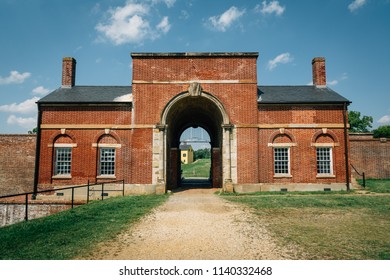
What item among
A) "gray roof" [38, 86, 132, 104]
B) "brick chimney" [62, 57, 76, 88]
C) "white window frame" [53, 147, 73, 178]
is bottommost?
"white window frame" [53, 147, 73, 178]

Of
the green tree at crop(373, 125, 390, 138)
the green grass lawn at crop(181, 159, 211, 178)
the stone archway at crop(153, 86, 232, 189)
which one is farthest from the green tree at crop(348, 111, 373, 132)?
the stone archway at crop(153, 86, 232, 189)

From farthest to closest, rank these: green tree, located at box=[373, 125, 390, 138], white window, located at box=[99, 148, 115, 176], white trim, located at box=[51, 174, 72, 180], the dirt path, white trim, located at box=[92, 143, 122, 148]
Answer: green tree, located at box=[373, 125, 390, 138] < white window, located at box=[99, 148, 115, 176] < white trim, located at box=[92, 143, 122, 148] < white trim, located at box=[51, 174, 72, 180] < the dirt path

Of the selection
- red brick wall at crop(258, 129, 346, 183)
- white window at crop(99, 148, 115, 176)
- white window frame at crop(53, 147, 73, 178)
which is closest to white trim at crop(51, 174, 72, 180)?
white window frame at crop(53, 147, 73, 178)

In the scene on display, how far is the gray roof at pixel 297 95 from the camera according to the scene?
17.0 metres

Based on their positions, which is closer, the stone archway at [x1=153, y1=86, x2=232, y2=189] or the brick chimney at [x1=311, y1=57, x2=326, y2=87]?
the stone archway at [x1=153, y1=86, x2=232, y2=189]

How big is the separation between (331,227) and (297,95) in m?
12.9

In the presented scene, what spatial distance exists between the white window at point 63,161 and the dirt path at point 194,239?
33.2 ft

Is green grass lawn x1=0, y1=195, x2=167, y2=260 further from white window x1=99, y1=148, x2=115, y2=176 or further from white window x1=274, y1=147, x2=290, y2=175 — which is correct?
white window x1=274, y1=147, x2=290, y2=175

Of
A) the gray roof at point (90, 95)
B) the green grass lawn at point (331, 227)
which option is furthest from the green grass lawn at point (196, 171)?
the green grass lawn at point (331, 227)

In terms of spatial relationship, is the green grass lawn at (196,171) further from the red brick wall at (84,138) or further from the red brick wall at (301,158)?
the red brick wall at (84,138)

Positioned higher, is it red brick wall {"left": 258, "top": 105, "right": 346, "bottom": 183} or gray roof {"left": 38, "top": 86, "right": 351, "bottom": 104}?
gray roof {"left": 38, "top": 86, "right": 351, "bottom": 104}

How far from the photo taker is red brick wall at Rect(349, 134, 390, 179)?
76.6 ft

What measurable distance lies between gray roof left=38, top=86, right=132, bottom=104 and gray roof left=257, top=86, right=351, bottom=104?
9514 mm

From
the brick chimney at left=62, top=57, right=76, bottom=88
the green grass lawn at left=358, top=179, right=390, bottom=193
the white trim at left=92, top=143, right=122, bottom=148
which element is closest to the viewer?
the green grass lawn at left=358, top=179, right=390, bottom=193
